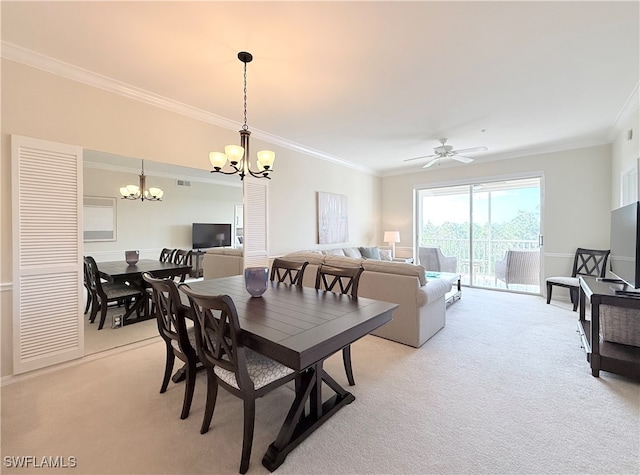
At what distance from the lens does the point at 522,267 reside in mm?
5336

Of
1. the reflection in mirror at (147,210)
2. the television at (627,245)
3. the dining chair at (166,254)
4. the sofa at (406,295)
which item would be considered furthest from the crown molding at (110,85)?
the television at (627,245)

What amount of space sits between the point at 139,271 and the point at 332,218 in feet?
11.8

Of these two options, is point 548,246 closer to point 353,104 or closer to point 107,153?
point 353,104

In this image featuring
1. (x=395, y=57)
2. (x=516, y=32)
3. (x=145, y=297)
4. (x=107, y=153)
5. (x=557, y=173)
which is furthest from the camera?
(x=557, y=173)

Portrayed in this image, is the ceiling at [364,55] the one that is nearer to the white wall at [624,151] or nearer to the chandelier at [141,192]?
the white wall at [624,151]

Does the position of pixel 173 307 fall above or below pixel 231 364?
above

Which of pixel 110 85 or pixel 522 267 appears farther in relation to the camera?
pixel 522 267

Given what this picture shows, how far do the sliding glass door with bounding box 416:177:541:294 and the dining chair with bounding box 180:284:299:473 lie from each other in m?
5.24

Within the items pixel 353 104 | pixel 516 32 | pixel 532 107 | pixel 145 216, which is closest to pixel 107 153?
pixel 145 216

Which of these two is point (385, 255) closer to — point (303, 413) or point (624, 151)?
point (624, 151)

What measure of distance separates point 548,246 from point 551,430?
14.7ft

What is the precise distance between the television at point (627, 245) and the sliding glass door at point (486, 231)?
2539 mm

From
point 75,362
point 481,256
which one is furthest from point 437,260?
point 75,362

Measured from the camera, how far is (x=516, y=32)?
2076 mm
